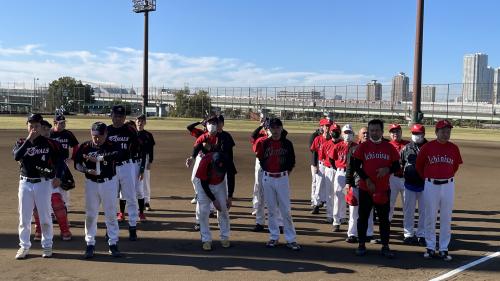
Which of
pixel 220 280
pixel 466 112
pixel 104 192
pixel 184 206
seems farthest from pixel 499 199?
pixel 466 112

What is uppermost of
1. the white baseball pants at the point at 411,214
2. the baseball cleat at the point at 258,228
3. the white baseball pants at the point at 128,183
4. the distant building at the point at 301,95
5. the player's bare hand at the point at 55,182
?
the distant building at the point at 301,95

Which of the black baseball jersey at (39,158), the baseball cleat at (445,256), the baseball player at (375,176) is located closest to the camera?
the black baseball jersey at (39,158)

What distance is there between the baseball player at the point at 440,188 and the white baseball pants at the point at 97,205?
14.7 feet

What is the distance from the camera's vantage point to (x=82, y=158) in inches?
262

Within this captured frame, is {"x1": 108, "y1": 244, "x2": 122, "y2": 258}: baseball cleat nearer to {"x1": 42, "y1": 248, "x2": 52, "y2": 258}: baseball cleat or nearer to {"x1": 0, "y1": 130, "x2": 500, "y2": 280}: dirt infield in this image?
{"x1": 0, "y1": 130, "x2": 500, "y2": 280}: dirt infield

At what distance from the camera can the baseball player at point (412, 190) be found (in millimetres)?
7879

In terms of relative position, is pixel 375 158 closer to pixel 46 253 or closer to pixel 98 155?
pixel 98 155

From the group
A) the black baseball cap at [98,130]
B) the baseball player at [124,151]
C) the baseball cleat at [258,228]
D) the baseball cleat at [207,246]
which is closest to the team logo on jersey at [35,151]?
the black baseball cap at [98,130]

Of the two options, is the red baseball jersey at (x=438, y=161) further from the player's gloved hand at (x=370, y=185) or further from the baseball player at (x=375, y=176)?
the player's gloved hand at (x=370, y=185)

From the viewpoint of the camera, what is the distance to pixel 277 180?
7.29 m

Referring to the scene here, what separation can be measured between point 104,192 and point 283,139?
2.78m

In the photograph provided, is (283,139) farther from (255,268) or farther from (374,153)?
(255,268)

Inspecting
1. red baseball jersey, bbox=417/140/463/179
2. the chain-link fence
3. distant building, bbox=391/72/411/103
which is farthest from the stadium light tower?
red baseball jersey, bbox=417/140/463/179

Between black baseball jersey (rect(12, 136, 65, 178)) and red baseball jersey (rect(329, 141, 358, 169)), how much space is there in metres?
4.68
